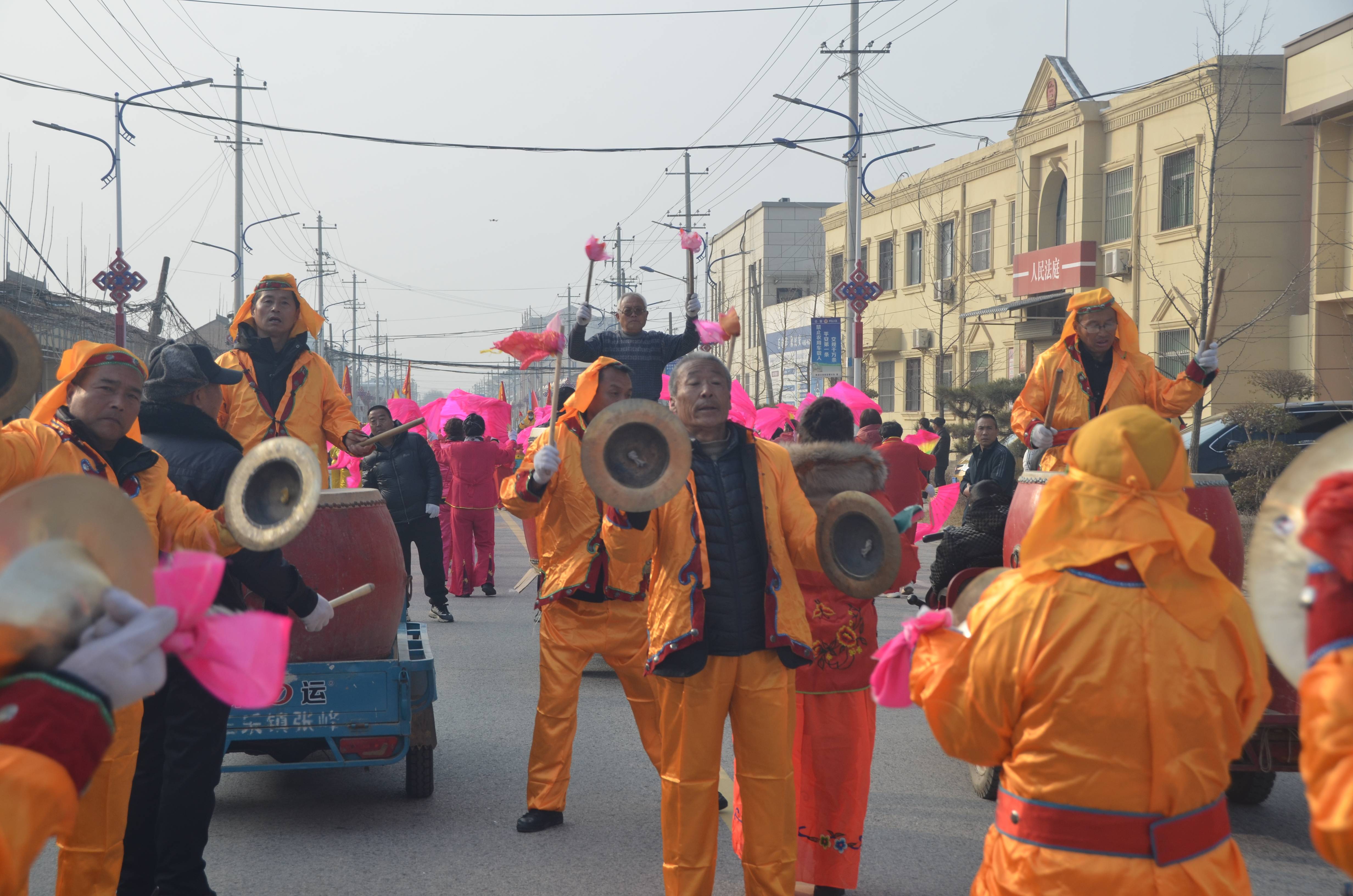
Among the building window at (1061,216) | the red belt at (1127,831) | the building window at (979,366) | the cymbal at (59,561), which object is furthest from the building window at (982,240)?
the cymbal at (59,561)

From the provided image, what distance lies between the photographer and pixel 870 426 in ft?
33.3

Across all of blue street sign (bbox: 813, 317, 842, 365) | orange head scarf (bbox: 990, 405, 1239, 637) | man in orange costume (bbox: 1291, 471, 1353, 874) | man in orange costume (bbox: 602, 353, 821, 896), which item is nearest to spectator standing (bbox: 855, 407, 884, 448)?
man in orange costume (bbox: 602, 353, 821, 896)

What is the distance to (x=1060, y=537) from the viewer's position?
2.58 metres

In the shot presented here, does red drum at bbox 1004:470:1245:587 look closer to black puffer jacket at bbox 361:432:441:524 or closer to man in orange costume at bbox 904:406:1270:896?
Answer: man in orange costume at bbox 904:406:1270:896

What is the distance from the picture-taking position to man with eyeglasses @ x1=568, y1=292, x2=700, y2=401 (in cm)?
741

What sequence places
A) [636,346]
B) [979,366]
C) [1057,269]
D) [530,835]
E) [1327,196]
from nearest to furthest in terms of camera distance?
[530,835], [636,346], [1327,196], [1057,269], [979,366]

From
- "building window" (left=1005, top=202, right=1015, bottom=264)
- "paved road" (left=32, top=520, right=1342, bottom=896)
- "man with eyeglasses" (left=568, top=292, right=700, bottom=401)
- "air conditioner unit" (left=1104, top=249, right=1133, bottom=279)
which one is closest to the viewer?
"paved road" (left=32, top=520, right=1342, bottom=896)

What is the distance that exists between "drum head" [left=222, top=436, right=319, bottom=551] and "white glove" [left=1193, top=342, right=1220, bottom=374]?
494 cm

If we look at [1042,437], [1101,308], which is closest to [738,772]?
[1042,437]

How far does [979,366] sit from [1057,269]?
5017 mm

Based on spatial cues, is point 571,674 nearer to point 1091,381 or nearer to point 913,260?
point 1091,381

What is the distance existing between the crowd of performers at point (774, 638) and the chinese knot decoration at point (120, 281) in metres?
15.6

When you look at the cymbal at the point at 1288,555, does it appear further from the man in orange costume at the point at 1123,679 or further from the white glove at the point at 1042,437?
the white glove at the point at 1042,437

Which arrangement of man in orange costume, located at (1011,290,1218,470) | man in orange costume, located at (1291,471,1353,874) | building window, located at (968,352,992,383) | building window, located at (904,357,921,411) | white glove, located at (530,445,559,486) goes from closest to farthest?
man in orange costume, located at (1291,471,1353,874), white glove, located at (530,445,559,486), man in orange costume, located at (1011,290,1218,470), building window, located at (968,352,992,383), building window, located at (904,357,921,411)
